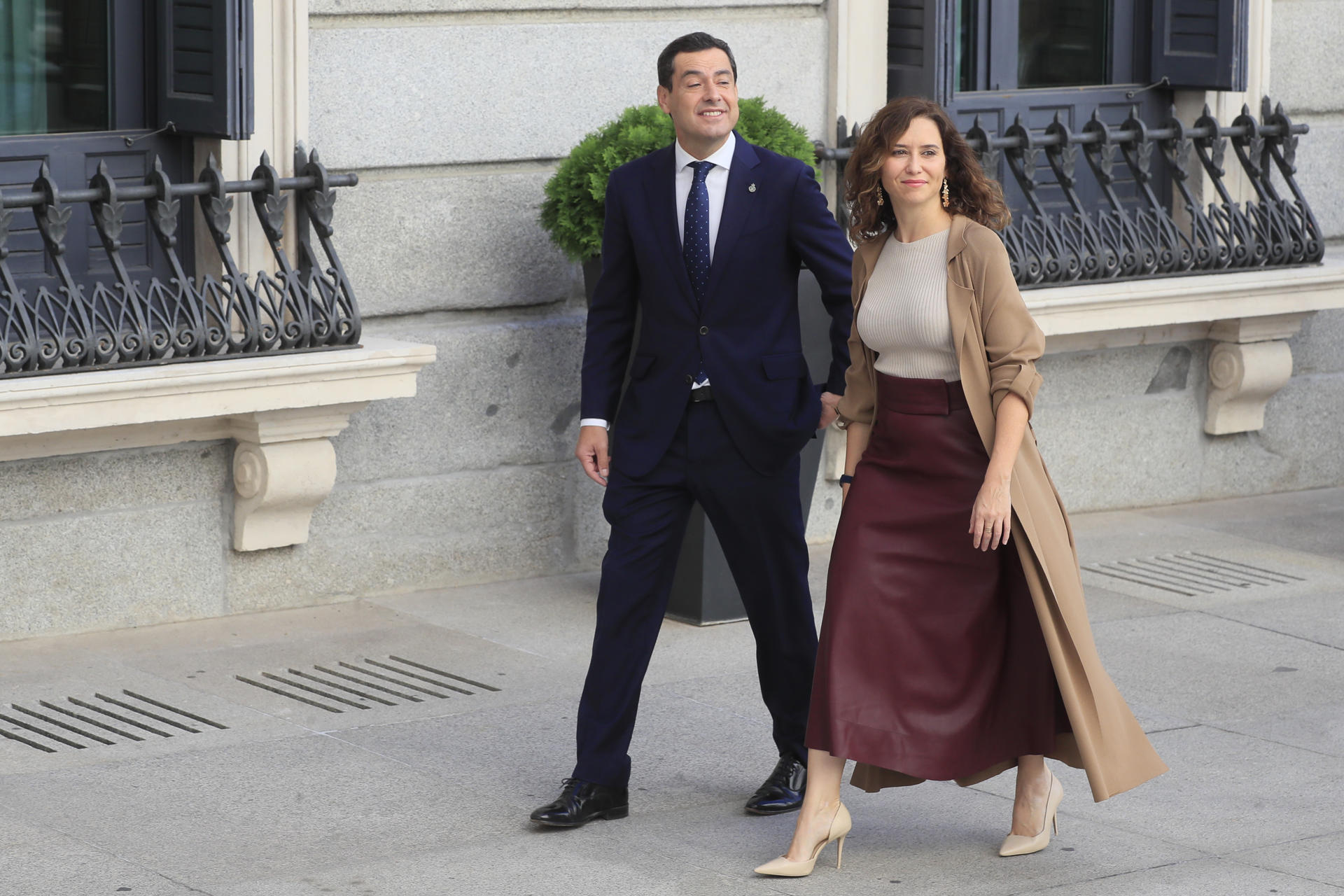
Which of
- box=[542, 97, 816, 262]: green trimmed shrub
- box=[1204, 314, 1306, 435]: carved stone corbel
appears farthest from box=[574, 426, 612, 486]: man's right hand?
box=[1204, 314, 1306, 435]: carved stone corbel

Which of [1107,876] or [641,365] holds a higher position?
[641,365]

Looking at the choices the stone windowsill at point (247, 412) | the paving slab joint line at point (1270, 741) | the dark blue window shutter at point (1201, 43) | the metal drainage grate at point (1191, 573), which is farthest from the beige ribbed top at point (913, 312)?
the dark blue window shutter at point (1201, 43)

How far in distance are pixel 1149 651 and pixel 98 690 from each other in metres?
3.46

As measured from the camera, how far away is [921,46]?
8.57 m

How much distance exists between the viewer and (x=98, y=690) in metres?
6.44

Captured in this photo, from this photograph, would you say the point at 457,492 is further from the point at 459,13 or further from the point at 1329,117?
the point at 1329,117

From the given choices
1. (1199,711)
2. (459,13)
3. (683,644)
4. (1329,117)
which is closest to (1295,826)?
(1199,711)

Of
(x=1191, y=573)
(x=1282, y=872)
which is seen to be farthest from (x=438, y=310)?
(x=1282, y=872)

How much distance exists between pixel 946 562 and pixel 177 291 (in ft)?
11.2

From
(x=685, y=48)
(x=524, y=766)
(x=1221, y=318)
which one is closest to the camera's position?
(x=685, y=48)

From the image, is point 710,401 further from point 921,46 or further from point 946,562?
point 921,46

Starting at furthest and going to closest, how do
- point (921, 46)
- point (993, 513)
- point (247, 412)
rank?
point (921, 46) < point (247, 412) < point (993, 513)

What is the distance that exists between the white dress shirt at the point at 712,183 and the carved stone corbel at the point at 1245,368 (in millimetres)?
4794

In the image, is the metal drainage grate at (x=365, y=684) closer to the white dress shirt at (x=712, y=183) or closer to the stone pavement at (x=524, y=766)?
the stone pavement at (x=524, y=766)
